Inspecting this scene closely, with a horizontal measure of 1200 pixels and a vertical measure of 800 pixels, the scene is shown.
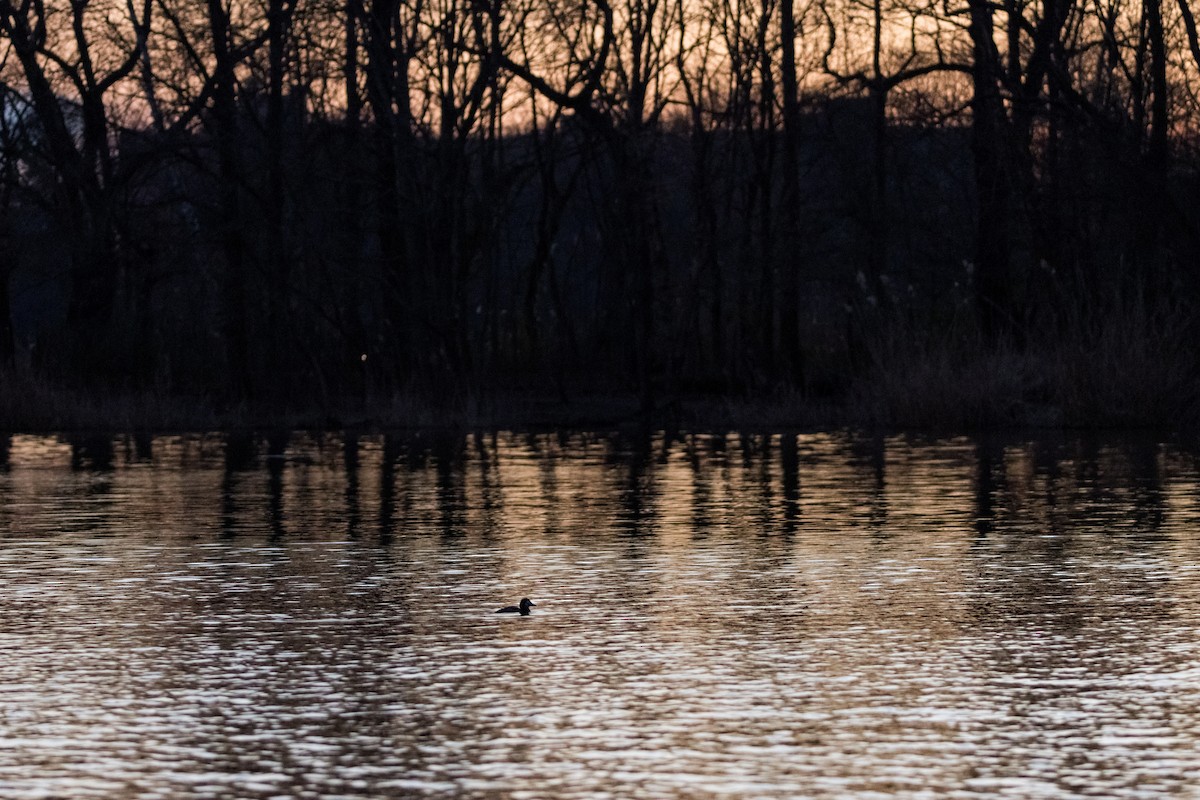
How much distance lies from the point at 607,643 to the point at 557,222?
3228cm

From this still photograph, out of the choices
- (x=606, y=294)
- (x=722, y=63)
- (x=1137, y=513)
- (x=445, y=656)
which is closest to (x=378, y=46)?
(x=722, y=63)

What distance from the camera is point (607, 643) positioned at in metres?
7.32

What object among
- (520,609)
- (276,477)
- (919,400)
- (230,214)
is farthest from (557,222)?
(520,609)

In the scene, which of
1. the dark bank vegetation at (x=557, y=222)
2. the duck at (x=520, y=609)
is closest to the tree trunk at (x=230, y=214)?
the dark bank vegetation at (x=557, y=222)

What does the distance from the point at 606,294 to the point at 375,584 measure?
2901cm

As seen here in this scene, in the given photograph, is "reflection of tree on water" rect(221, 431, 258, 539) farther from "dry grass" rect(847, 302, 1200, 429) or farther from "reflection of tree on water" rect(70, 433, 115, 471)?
"dry grass" rect(847, 302, 1200, 429)

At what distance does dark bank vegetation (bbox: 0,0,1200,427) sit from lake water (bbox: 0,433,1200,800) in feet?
31.9

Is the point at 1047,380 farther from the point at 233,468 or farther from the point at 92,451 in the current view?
the point at 92,451

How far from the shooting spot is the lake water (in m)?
5.23

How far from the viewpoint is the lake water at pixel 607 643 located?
5.23 m

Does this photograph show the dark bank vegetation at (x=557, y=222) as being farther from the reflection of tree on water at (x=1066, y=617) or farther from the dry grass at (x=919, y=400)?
the reflection of tree on water at (x=1066, y=617)

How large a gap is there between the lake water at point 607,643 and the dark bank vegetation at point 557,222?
9.71m

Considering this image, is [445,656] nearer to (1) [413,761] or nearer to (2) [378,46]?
(1) [413,761]

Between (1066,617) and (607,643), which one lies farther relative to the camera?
(1066,617)
